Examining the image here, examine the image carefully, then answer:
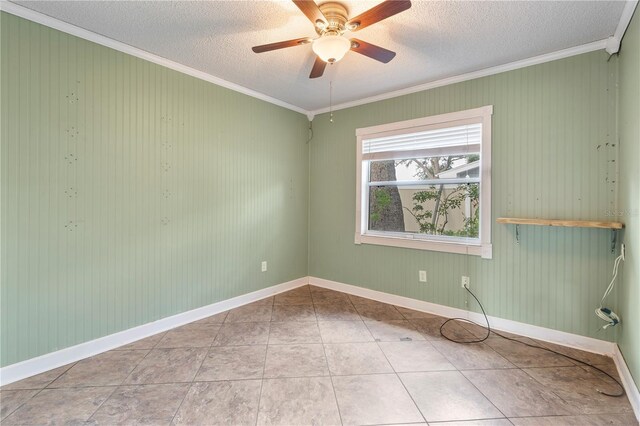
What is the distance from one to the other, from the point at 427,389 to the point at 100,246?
2.66 metres

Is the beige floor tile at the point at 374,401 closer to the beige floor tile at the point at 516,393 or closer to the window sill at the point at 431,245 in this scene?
the beige floor tile at the point at 516,393

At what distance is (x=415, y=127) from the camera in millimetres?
3305

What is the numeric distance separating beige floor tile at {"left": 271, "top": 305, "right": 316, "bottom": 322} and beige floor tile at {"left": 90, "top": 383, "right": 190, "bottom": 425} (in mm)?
1234

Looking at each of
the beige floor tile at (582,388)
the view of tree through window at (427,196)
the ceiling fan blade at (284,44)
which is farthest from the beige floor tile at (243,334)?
the ceiling fan blade at (284,44)

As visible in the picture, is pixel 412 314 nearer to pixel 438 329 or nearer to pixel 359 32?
pixel 438 329

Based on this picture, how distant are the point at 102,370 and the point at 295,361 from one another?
138cm

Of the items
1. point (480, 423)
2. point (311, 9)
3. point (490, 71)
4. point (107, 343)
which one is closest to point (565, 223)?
point (490, 71)

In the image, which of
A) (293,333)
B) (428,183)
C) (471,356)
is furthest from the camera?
(428,183)

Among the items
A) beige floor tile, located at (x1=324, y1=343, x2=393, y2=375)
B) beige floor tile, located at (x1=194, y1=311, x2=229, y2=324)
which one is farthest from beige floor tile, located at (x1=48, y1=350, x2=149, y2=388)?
beige floor tile, located at (x1=324, y1=343, x2=393, y2=375)

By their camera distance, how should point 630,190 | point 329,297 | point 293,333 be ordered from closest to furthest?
1. point 630,190
2. point 293,333
3. point 329,297

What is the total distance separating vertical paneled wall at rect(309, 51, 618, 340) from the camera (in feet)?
7.73

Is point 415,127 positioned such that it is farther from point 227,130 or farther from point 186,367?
point 186,367

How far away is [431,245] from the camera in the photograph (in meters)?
3.22

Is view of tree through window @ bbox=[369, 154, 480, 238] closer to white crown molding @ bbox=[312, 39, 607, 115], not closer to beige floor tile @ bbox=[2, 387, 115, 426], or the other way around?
white crown molding @ bbox=[312, 39, 607, 115]
